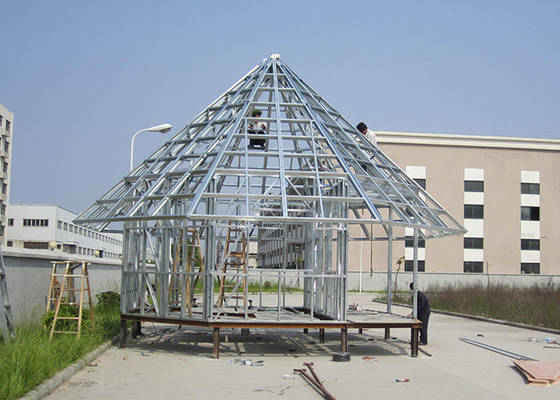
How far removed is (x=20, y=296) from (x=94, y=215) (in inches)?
110

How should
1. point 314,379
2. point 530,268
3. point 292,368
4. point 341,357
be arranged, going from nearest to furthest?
point 314,379, point 292,368, point 341,357, point 530,268

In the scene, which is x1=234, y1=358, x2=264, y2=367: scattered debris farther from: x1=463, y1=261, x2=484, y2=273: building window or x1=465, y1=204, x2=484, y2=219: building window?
x1=465, y1=204, x2=484, y2=219: building window

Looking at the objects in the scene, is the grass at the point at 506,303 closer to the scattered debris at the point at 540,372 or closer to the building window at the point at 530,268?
the scattered debris at the point at 540,372

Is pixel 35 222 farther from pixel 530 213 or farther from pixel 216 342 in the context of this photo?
pixel 216 342

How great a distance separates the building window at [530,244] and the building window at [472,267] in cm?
440

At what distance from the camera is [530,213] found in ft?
183

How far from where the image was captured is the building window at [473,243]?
179 ft

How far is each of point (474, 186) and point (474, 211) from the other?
6.89 feet

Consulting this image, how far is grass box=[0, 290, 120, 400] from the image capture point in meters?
9.07

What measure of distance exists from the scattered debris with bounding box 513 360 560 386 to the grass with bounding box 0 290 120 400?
8.53 meters

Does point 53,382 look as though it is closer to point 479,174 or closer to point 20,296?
point 20,296

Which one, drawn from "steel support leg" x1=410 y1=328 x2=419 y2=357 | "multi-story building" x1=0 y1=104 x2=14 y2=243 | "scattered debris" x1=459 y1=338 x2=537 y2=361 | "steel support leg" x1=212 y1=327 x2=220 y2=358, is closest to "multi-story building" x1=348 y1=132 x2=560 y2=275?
"scattered debris" x1=459 y1=338 x2=537 y2=361

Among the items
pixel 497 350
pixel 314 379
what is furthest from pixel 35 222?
pixel 314 379

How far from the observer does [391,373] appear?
503 inches
